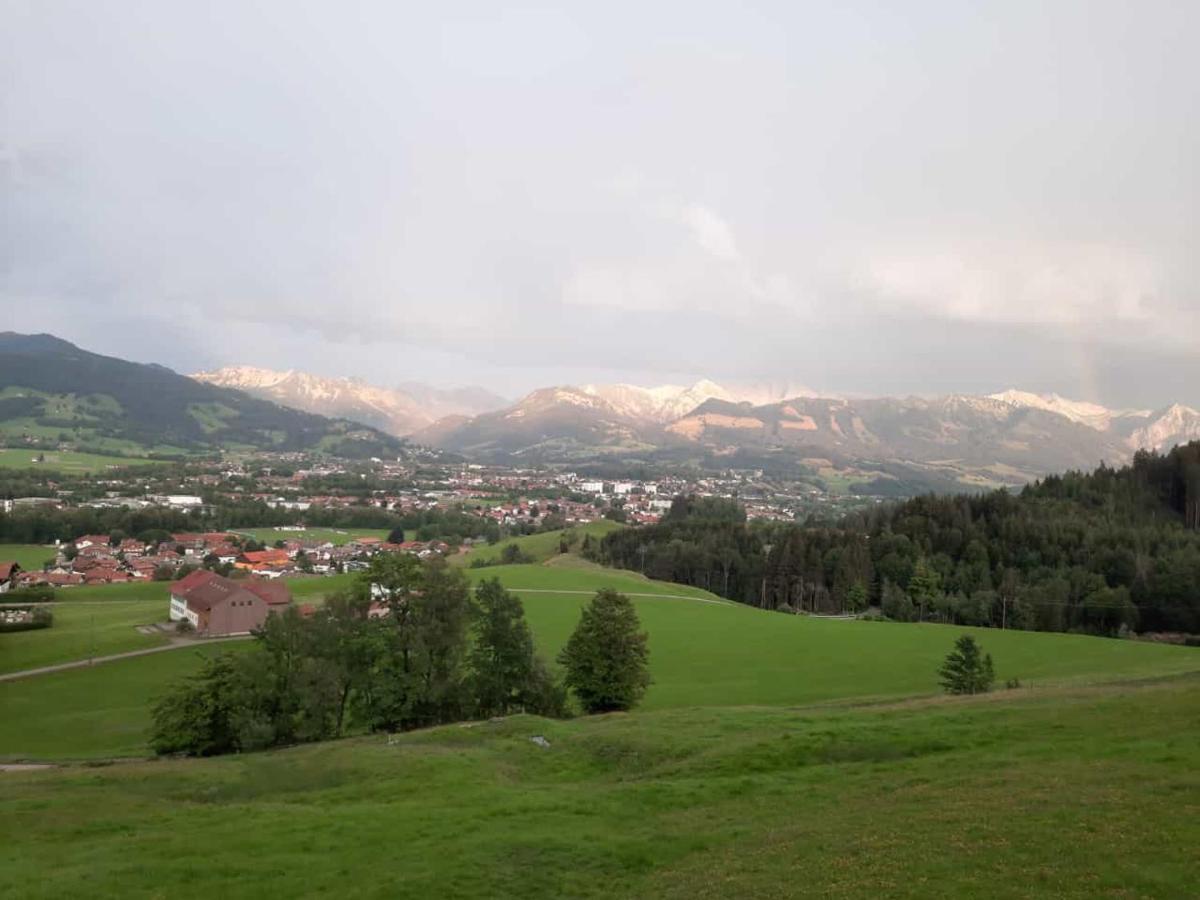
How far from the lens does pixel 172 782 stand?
27.9 meters

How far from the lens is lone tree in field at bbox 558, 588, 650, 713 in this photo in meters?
42.3

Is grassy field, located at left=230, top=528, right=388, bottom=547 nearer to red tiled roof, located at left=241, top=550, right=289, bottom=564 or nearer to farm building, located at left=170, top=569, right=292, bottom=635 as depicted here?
red tiled roof, located at left=241, top=550, right=289, bottom=564

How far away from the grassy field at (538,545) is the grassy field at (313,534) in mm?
32127

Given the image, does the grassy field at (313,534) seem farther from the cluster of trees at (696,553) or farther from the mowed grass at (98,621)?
the cluster of trees at (696,553)

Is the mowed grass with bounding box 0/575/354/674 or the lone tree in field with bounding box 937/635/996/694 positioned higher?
the lone tree in field with bounding box 937/635/996/694

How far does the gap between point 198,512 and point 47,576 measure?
68380 mm

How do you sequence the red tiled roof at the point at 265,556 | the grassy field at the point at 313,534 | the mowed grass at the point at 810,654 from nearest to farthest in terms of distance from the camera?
the mowed grass at the point at 810,654 → the red tiled roof at the point at 265,556 → the grassy field at the point at 313,534

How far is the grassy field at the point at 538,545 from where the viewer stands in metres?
140

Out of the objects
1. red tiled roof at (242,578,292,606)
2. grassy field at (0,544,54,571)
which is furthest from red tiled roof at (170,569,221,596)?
grassy field at (0,544,54,571)

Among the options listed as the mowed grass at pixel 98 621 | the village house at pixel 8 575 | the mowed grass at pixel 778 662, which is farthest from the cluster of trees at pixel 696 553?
the village house at pixel 8 575

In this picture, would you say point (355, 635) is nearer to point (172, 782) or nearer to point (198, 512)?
point (172, 782)

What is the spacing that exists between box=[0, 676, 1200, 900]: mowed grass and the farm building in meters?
48.5

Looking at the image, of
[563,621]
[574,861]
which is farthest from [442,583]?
[563,621]

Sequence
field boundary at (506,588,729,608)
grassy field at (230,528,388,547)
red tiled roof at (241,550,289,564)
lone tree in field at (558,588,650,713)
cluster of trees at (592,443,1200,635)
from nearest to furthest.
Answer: lone tree in field at (558,588,650,713) < cluster of trees at (592,443,1200,635) < field boundary at (506,588,729,608) < red tiled roof at (241,550,289,564) < grassy field at (230,528,388,547)
